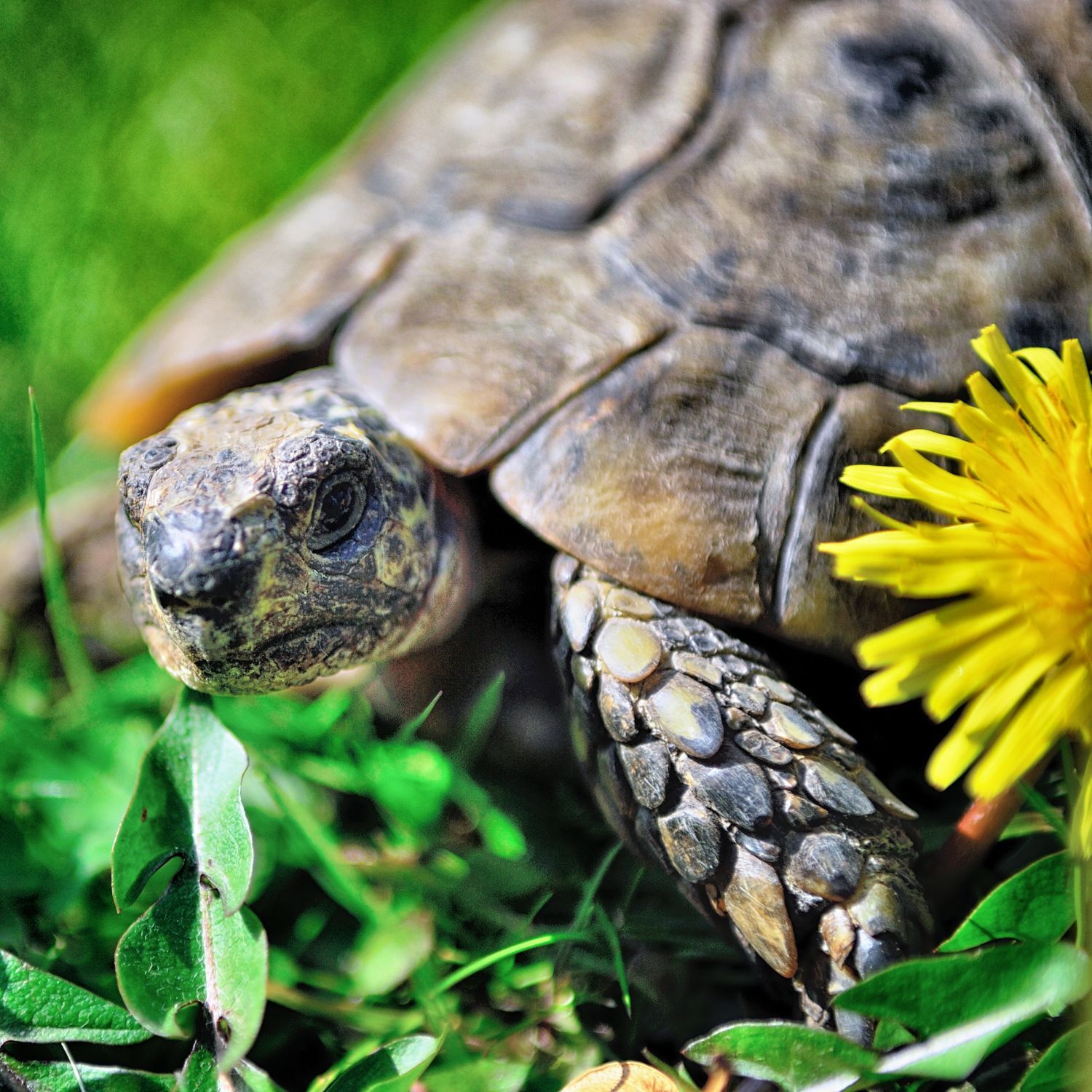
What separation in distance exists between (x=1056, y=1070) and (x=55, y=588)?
5.62 ft

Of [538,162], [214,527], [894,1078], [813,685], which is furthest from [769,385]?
[894,1078]

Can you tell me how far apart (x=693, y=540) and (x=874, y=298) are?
0.52m

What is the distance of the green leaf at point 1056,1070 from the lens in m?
1.16

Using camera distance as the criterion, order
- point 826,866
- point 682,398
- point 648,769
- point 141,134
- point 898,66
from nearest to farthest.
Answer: point 826,866 → point 648,769 → point 682,398 → point 898,66 → point 141,134

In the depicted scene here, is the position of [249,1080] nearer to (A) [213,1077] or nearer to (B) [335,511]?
(A) [213,1077]

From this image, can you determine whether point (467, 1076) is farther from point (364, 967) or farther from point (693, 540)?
point (693, 540)

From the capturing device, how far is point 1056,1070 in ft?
3.87

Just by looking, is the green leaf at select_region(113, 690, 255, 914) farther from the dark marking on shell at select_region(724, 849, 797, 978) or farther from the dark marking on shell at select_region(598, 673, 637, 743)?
the dark marking on shell at select_region(724, 849, 797, 978)

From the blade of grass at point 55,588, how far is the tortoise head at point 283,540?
130 mm

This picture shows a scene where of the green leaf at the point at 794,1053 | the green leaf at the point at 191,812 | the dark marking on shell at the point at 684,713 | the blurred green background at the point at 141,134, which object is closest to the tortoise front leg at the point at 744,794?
the dark marking on shell at the point at 684,713

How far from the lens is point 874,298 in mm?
1669

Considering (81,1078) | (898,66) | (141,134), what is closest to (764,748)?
(81,1078)

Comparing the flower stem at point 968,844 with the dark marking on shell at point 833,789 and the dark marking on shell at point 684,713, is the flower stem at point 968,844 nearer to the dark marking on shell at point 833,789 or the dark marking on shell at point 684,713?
the dark marking on shell at point 833,789

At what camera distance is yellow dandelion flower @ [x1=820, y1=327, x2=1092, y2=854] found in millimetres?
1146
